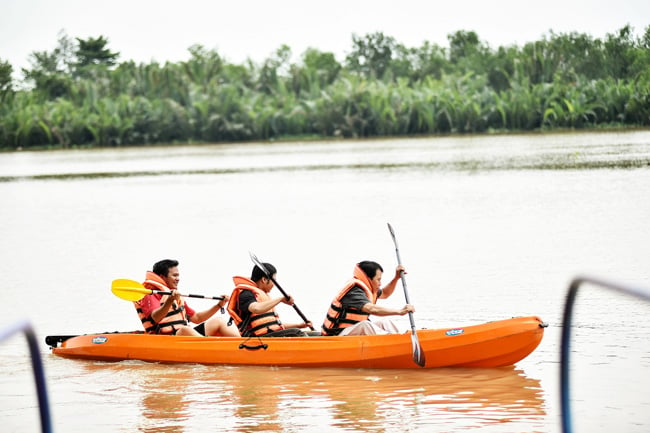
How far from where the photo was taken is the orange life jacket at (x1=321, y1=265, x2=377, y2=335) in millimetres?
8617

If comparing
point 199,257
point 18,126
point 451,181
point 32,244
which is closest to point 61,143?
point 18,126

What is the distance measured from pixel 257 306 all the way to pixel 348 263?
733 cm

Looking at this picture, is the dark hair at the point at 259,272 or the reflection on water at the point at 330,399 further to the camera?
the dark hair at the point at 259,272

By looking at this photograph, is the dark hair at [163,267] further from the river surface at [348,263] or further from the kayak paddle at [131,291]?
the river surface at [348,263]

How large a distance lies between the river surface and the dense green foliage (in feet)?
15.4

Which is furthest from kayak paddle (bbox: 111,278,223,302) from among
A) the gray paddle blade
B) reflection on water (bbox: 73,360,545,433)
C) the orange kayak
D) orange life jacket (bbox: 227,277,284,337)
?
the gray paddle blade

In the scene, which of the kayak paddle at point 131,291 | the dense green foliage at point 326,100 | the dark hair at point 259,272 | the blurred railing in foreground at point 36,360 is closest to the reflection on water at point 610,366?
the dark hair at point 259,272

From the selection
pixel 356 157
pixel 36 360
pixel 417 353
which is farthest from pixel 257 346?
pixel 356 157

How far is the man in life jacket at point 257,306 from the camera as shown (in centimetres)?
860

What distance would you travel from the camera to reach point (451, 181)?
28.1m

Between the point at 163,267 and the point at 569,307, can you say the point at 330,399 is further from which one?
the point at 569,307

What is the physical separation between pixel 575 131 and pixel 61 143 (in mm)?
23036

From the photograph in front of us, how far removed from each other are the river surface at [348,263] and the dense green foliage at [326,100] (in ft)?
15.4

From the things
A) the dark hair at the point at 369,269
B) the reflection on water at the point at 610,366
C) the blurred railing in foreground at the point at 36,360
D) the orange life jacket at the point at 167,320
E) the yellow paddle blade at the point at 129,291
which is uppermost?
the blurred railing in foreground at the point at 36,360
